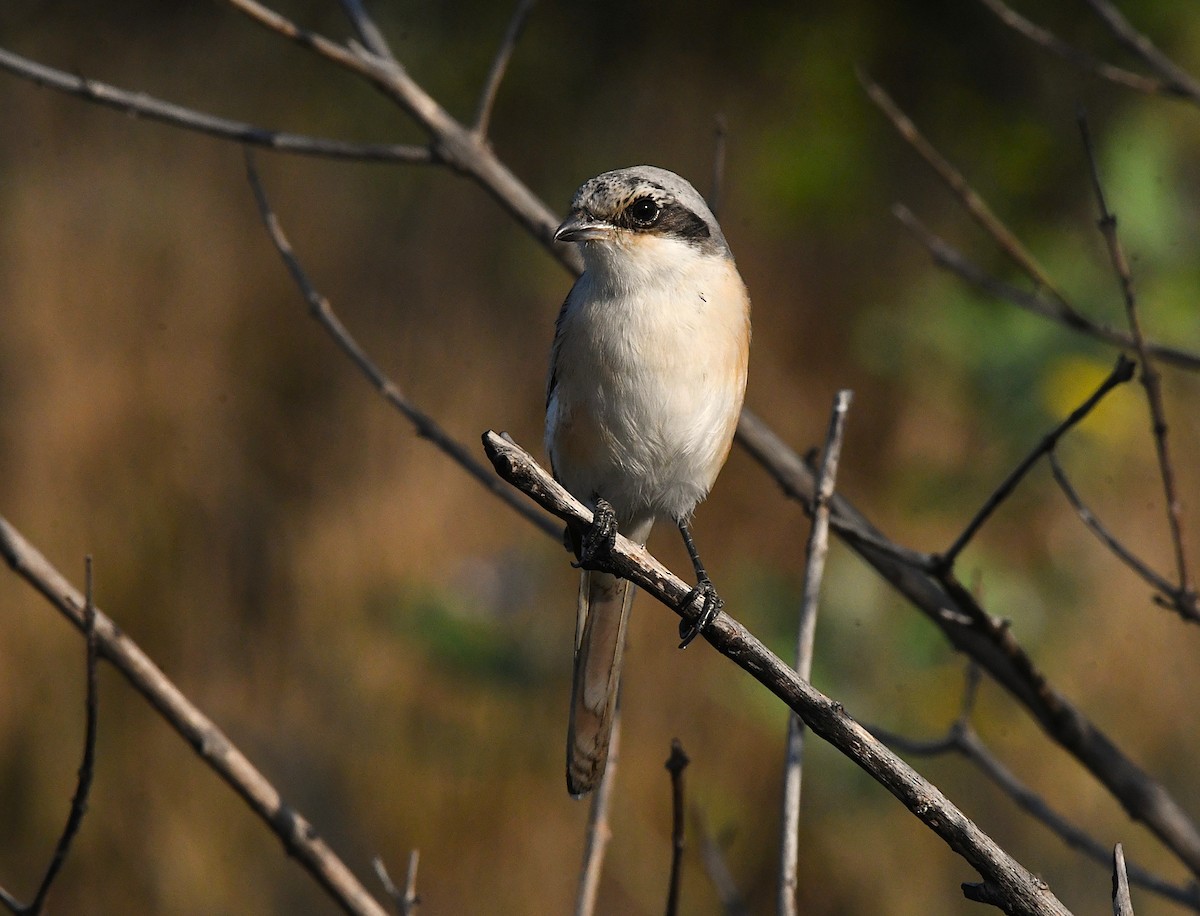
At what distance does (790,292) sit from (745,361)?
16.4ft

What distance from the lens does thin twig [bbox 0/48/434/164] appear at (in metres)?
2.68

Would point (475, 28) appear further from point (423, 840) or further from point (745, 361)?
point (745, 361)

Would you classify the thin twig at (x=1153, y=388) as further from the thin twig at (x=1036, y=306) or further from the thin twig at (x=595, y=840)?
the thin twig at (x=595, y=840)

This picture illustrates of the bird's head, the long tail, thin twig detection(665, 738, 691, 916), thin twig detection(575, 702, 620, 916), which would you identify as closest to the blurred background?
the long tail

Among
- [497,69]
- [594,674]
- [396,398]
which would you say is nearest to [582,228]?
[497,69]

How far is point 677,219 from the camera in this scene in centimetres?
→ 308

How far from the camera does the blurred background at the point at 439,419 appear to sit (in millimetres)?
6715

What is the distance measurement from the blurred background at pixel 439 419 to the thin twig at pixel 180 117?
3251 mm

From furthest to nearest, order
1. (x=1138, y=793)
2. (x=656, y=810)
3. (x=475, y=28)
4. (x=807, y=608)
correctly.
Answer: (x=475, y=28), (x=656, y=810), (x=1138, y=793), (x=807, y=608)

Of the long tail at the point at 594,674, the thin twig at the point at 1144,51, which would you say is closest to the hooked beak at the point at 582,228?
the long tail at the point at 594,674

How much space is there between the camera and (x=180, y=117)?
9.04ft

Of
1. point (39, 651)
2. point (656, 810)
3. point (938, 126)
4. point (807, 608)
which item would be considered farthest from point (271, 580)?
point (807, 608)

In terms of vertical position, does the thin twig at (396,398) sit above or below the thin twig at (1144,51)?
below

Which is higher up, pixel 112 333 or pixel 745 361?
pixel 112 333
